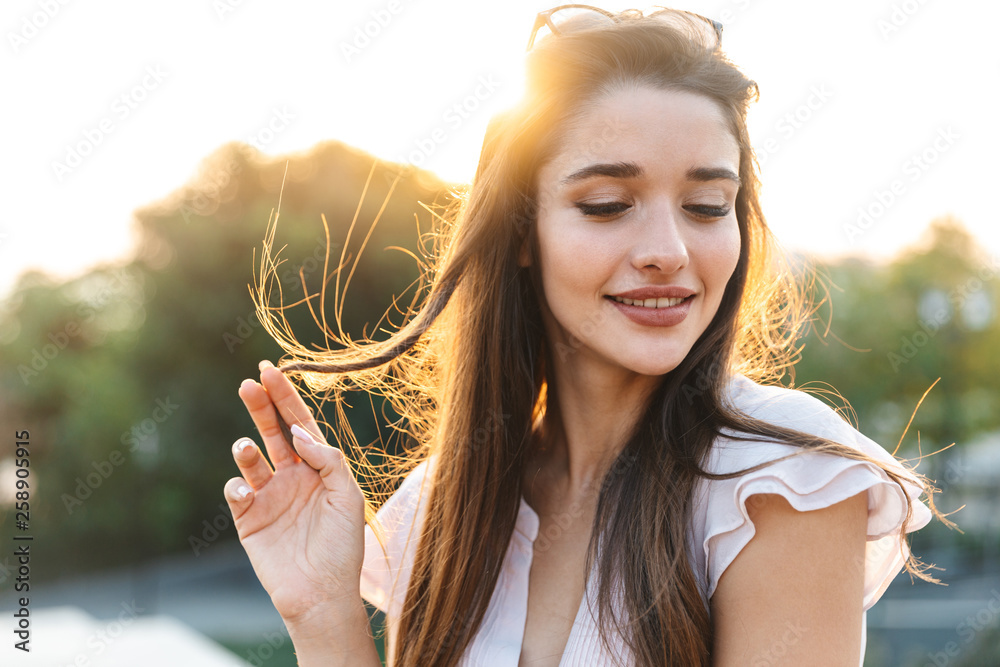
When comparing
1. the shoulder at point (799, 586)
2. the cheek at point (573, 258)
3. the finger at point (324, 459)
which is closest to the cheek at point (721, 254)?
the cheek at point (573, 258)

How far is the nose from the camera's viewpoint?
1.82m

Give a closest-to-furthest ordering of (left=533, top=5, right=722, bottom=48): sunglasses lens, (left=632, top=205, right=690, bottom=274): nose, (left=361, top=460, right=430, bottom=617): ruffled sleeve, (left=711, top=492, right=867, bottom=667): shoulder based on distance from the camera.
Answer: (left=711, top=492, right=867, bottom=667): shoulder → (left=632, top=205, right=690, bottom=274): nose → (left=533, top=5, right=722, bottom=48): sunglasses lens → (left=361, top=460, right=430, bottom=617): ruffled sleeve

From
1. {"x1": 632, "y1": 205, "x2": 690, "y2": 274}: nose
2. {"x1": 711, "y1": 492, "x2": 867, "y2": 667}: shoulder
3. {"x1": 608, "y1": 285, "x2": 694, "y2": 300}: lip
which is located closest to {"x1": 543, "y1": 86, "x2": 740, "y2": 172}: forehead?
{"x1": 632, "y1": 205, "x2": 690, "y2": 274}: nose

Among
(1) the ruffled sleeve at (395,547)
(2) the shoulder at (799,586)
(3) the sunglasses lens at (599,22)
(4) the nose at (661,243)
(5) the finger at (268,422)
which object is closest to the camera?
(2) the shoulder at (799,586)

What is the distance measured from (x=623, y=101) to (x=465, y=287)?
74cm

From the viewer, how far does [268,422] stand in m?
2.04

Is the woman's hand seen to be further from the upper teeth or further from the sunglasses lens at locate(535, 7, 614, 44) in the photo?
the sunglasses lens at locate(535, 7, 614, 44)

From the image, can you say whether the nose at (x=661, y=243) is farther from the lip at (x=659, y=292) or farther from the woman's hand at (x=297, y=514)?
the woman's hand at (x=297, y=514)

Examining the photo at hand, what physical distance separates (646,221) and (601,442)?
0.69 meters

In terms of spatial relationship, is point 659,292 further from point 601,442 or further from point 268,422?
point 268,422

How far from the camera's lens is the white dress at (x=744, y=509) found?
163 centimetres

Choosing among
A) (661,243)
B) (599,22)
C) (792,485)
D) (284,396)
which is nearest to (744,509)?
(792,485)

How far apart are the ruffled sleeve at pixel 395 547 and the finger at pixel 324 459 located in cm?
41

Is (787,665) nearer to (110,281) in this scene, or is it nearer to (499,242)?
(499,242)
